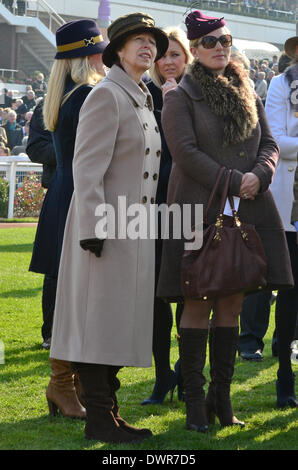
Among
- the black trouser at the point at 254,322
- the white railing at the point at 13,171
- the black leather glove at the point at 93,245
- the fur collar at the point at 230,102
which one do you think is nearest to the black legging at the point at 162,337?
the black leather glove at the point at 93,245

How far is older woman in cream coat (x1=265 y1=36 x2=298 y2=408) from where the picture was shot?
4.81 m

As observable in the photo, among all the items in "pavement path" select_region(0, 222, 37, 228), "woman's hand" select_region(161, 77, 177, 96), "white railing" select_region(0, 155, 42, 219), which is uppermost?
"white railing" select_region(0, 155, 42, 219)

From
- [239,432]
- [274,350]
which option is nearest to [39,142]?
[274,350]

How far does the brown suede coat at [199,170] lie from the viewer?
4.17m

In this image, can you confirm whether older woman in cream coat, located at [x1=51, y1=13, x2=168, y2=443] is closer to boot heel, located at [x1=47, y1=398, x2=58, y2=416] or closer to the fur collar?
the fur collar

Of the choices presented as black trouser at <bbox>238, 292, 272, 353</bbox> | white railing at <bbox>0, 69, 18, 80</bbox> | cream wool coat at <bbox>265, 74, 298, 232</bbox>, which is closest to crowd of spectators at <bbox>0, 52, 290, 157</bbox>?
white railing at <bbox>0, 69, 18, 80</bbox>

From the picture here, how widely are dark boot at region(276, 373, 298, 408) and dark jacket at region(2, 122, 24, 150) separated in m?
18.6

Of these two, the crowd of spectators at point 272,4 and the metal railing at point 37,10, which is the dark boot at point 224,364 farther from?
the crowd of spectators at point 272,4

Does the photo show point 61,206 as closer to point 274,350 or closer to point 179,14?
point 274,350

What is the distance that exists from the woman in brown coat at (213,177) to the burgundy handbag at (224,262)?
93 mm

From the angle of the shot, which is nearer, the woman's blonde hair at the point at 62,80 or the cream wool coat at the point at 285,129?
the woman's blonde hair at the point at 62,80

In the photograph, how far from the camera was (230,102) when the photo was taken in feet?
13.8

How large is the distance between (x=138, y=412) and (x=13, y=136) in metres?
18.8

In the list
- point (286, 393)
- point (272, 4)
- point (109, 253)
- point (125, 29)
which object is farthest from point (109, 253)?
Result: point (272, 4)
